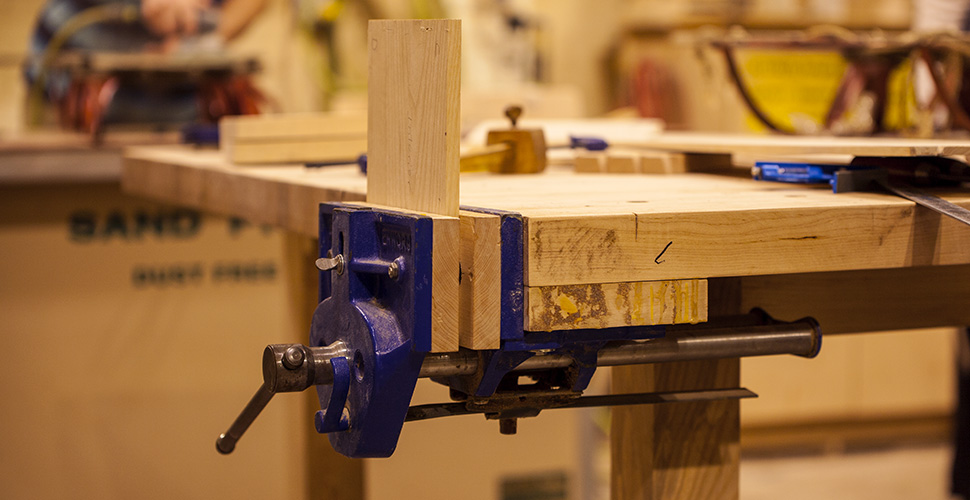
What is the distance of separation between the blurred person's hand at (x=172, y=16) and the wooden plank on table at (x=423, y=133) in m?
2.27

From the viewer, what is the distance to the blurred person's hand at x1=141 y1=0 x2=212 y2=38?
2.93 metres

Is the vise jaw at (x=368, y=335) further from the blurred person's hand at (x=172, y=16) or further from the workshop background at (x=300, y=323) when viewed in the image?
the blurred person's hand at (x=172, y=16)

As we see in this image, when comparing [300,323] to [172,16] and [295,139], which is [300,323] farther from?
[172,16]

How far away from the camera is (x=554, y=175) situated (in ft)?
4.05

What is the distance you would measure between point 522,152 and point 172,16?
1984mm

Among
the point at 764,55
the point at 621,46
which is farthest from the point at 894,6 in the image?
the point at 621,46

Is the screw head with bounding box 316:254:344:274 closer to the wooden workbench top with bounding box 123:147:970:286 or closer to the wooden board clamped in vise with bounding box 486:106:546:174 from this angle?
the wooden workbench top with bounding box 123:147:970:286

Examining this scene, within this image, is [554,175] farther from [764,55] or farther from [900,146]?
[764,55]

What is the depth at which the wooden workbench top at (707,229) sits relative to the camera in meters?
0.71

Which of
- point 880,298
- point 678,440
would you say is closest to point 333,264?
point 678,440

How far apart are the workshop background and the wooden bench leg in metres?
0.88

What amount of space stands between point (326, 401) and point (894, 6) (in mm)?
3414

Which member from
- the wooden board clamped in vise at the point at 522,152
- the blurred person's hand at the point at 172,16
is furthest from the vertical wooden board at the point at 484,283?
the blurred person's hand at the point at 172,16

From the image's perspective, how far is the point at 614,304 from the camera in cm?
72
